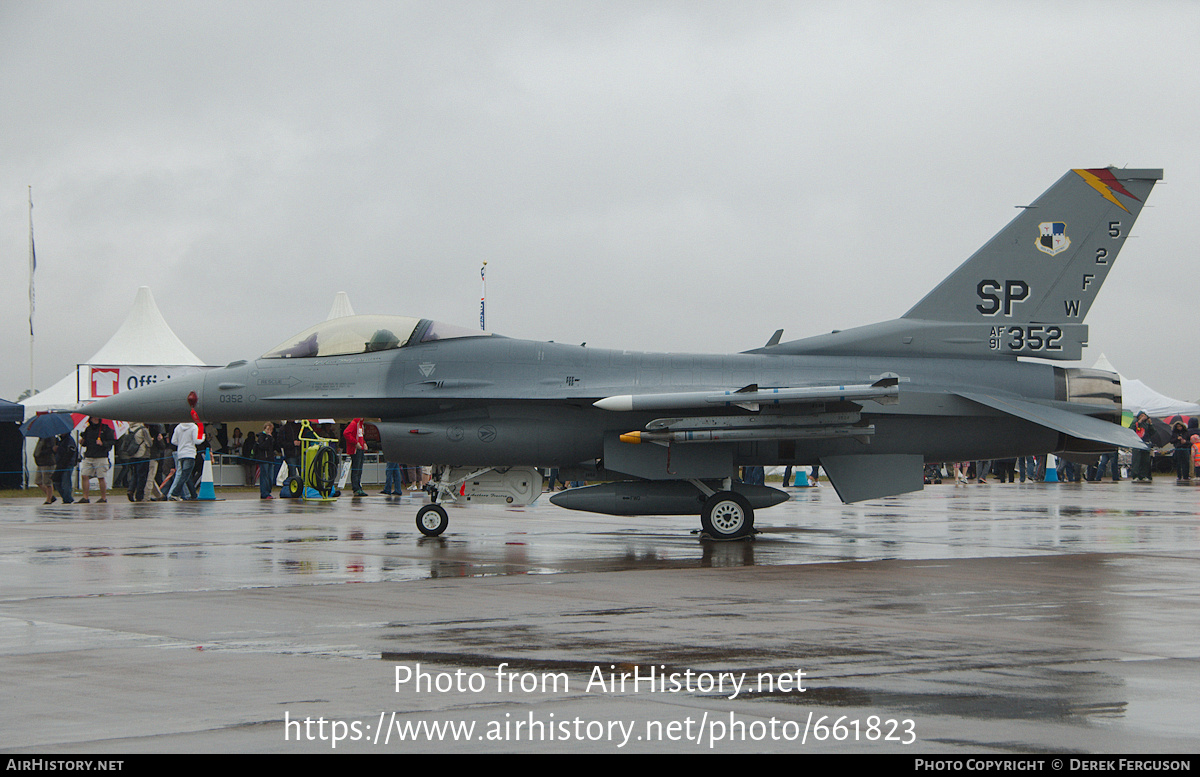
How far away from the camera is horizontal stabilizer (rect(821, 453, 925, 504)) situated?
1475cm

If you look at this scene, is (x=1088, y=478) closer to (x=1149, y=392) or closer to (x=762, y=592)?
(x=1149, y=392)

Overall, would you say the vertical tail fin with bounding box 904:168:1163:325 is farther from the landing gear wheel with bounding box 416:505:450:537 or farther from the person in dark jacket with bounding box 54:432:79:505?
the person in dark jacket with bounding box 54:432:79:505

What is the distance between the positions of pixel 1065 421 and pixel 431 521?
8.08 meters

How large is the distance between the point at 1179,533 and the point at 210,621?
13127mm

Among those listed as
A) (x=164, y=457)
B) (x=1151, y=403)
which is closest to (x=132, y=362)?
(x=164, y=457)

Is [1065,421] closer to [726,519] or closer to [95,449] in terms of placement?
[726,519]

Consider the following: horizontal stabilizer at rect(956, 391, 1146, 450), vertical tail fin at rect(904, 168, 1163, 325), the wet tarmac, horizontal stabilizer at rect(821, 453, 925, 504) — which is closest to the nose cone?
the wet tarmac

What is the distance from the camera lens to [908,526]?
1786 centimetres

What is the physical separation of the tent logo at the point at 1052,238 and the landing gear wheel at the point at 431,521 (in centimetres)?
856

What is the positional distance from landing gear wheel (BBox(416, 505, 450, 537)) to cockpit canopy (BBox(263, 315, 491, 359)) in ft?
7.19

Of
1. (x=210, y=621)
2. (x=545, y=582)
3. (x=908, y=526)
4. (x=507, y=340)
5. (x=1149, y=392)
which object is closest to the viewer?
(x=210, y=621)

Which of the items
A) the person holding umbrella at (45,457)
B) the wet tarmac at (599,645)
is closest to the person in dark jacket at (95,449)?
the person holding umbrella at (45,457)

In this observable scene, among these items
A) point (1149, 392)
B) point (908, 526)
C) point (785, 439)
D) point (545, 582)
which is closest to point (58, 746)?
point (545, 582)

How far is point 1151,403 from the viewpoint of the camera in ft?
140
